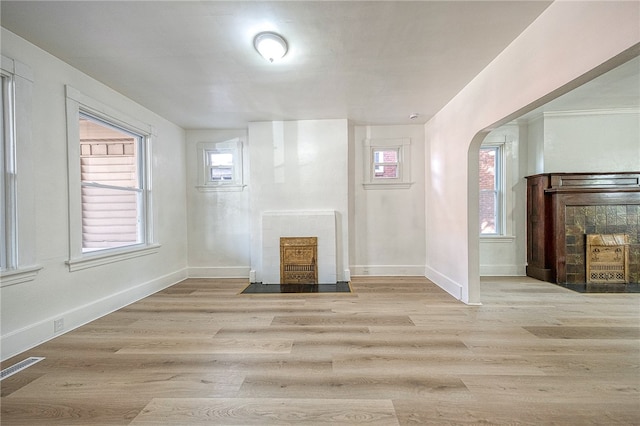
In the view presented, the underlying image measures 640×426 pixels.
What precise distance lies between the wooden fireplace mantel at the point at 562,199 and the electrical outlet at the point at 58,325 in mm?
6222

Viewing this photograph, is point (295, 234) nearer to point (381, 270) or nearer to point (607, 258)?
point (381, 270)

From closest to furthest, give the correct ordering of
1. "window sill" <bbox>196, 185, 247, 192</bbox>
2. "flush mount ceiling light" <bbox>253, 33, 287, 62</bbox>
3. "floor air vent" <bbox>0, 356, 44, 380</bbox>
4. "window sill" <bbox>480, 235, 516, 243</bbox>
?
"floor air vent" <bbox>0, 356, 44, 380</bbox>, "flush mount ceiling light" <bbox>253, 33, 287, 62</bbox>, "window sill" <bbox>480, 235, 516, 243</bbox>, "window sill" <bbox>196, 185, 247, 192</bbox>

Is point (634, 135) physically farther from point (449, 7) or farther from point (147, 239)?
point (147, 239)

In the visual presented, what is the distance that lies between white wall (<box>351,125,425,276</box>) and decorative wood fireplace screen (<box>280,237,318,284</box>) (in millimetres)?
800

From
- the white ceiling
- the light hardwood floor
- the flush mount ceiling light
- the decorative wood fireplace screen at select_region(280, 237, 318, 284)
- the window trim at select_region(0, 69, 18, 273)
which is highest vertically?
the white ceiling

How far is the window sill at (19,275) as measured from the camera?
2.08 meters

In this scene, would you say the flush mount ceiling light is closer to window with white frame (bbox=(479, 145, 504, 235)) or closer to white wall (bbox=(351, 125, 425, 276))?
white wall (bbox=(351, 125, 425, 276))

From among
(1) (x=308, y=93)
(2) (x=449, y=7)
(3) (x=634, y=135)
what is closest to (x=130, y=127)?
(1) (x=308, y=93)

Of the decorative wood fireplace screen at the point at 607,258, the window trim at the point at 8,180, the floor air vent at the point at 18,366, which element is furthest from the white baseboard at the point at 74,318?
the decorative wood fireplace screen at the point at 607,258

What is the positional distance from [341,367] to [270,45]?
8.49 ft

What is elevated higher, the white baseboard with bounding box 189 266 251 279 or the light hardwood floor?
the white baseboard with bounding box 189 266 251 279

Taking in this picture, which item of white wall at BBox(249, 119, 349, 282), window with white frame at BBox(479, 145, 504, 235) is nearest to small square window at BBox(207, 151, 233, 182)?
white wall at BBox(249, 119, 349, 282)

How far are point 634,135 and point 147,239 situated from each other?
296 inches

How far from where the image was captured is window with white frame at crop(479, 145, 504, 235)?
480 centimetres
